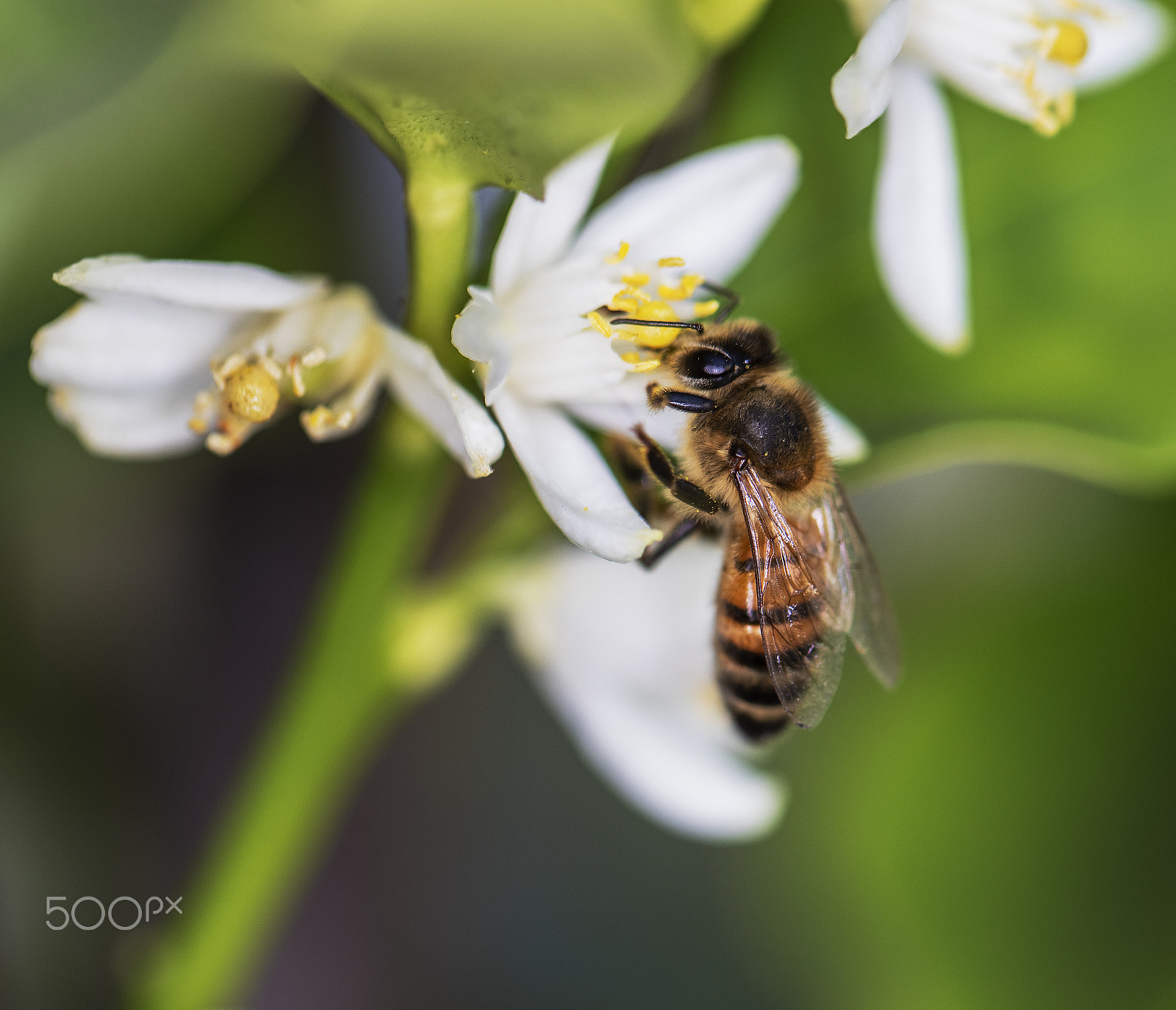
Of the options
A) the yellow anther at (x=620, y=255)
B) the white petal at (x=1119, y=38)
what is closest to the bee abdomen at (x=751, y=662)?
the yellow anther at (x=620, y=255)

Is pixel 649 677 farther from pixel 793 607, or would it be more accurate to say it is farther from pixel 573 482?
pixel 573 482

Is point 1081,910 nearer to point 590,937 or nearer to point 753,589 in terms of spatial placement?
point 590,937

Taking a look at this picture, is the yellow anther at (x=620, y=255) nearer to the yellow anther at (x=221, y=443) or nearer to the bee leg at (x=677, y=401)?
the bee leg at (x=677, y=401)

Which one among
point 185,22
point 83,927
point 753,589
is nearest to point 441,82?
point 185,22

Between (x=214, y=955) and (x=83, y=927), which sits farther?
(x=83, y=927)

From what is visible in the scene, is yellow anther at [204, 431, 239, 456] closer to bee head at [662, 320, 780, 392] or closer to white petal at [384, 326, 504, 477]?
white petal at [384, 326, 504, 477]

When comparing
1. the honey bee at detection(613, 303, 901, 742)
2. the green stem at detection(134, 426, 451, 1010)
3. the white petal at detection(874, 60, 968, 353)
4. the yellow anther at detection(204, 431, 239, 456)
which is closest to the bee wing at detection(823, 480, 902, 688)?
the honey bee at detection(613, 303, 901, 742)

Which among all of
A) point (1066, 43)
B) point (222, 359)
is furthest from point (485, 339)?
point (1066, 43)
